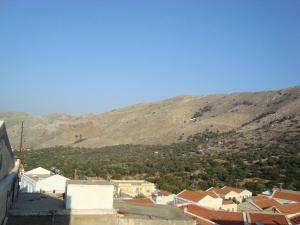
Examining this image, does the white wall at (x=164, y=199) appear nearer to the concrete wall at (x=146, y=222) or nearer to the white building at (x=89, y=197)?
the concrete wall at (x=146, y=222)

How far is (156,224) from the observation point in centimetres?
1600

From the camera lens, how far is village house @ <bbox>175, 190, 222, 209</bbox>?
119 ft

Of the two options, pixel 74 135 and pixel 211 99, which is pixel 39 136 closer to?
pixel 74 135

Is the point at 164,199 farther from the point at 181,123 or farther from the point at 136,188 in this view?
the point at 181,123

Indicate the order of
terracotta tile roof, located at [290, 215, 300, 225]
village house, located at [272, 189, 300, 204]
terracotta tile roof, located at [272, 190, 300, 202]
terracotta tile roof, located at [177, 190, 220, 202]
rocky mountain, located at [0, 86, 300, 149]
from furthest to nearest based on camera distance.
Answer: rocky mountain, located at [0, 86, 300, 149] < terracotta tile roof, located at [272, 190, 300, 202] < village house, located at [272, 189, 300, 204] < terracotta tile roof, located at [177, 190, 220, 202] < terracotta tile roof, located at [290, 215, 300, 225]

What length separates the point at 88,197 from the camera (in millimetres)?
16047

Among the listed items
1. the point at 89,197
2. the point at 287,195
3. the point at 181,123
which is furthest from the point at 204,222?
the point at 181,123

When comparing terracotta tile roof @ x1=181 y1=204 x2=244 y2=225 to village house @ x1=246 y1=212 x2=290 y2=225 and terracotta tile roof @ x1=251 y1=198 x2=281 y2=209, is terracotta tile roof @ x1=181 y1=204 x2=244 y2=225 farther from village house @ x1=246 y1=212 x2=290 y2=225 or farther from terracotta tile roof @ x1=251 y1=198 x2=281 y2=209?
terracotta tile roof @ x1=251 y1=198 x2=281 y2=209

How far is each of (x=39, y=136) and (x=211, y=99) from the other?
6163 cm

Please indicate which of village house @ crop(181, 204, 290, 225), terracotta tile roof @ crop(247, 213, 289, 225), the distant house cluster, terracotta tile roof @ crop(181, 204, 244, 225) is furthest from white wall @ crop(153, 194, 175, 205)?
terracotta tile roof @ crop(247, 213, 289, 225)

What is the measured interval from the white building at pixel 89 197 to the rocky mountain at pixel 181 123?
231 feet

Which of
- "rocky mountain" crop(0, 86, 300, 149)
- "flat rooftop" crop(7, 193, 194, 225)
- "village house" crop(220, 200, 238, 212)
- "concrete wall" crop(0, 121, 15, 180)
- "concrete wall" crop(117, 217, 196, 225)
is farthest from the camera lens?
"rocky mountain" crop(0, 86, 300, 149)

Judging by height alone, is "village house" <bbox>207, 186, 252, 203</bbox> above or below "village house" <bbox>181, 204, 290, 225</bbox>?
above

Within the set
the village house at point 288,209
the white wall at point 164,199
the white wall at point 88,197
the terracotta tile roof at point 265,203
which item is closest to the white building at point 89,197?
the white wall at point 88,197
